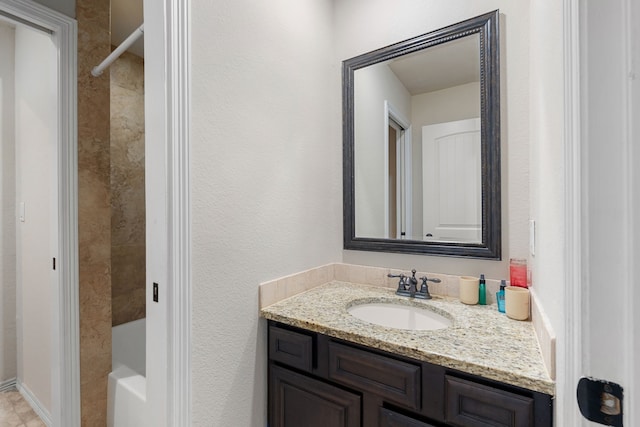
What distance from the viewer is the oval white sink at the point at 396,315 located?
4.43ft

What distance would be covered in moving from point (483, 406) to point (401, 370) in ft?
0.77

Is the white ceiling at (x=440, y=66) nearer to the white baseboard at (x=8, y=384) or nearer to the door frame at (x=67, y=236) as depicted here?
the door frame at (x=67, y=236)

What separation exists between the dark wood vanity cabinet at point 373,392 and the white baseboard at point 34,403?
1544 millimetres

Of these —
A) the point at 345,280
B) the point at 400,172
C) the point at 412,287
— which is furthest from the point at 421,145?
the point at 345,280

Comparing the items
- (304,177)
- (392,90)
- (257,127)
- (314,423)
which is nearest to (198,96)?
(257,127)

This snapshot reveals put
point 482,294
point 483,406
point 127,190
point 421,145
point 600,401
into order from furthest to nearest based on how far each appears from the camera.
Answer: point 127,190 → point 421,145 → point 482,294 → point 483,406 → point 600,401

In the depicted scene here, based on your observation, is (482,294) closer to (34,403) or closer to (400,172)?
(400,172)

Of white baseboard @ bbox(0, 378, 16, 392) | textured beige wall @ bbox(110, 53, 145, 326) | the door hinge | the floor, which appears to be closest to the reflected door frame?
the door hinge

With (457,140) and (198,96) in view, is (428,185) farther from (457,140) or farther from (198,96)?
(198,96)

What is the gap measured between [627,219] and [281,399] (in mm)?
1280

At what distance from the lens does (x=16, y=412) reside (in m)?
1.95

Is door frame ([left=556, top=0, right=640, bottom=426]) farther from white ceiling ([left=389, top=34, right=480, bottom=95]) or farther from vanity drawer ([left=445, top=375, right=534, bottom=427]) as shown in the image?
white ceiling ([left=389, top=34, right=480, bottom=95])

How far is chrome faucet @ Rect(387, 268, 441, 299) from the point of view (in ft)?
4.71

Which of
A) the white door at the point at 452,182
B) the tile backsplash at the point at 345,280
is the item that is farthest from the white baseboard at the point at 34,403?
the white door at the point at 452,182
